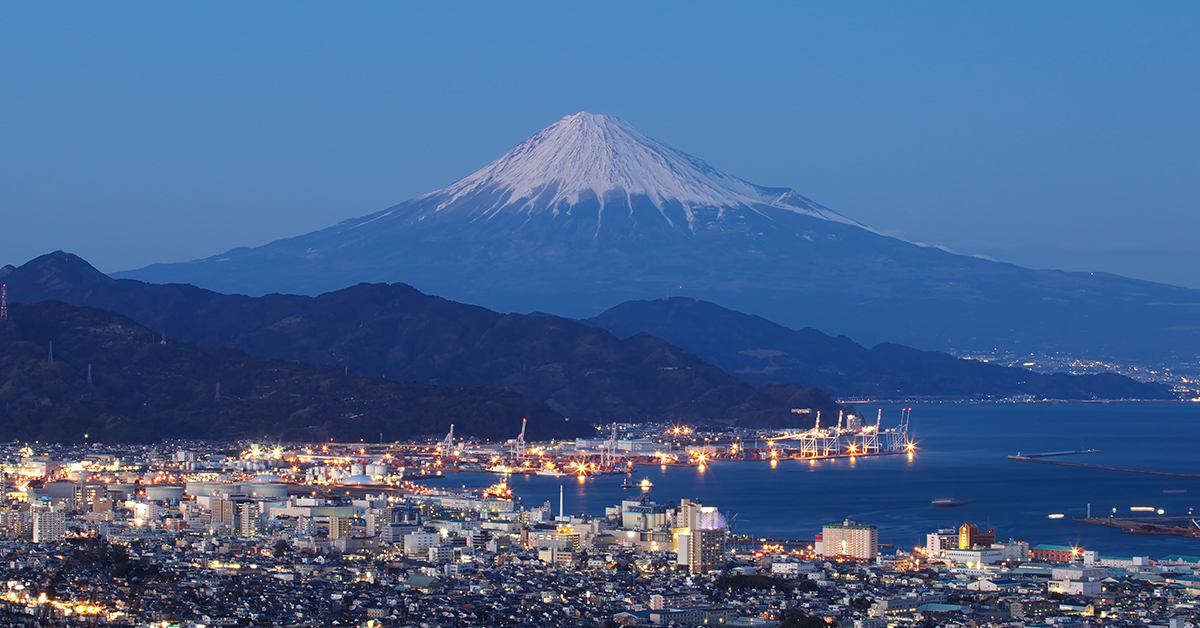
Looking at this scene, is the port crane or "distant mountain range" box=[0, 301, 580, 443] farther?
the port crane

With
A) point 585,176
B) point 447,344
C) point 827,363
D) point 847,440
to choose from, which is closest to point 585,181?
point 585,176

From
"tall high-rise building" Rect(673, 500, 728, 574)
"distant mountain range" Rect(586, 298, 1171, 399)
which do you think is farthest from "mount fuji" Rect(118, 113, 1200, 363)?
"tall high-rise building" Rect(673, 500, 728, 574)

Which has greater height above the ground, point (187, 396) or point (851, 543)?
point (187, 396)

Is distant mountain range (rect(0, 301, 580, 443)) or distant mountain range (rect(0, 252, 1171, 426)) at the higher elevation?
distant mountain range (rect(0, 252, 1171, 426))

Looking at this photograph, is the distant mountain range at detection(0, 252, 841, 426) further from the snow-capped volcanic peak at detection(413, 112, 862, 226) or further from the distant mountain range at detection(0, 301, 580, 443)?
the snow-capped volcanic peak at detection(413, 112, 862, 226)

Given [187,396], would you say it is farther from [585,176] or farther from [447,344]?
[585,176]

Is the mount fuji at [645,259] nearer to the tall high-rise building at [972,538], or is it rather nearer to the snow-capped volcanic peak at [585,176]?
the snow-capped volcanic peak at [585,176]
